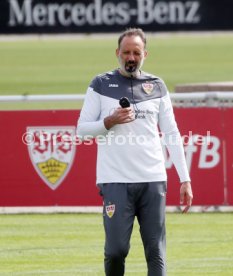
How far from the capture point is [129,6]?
31453 mm

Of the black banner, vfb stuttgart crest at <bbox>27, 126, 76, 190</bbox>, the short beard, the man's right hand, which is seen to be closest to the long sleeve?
the short beard

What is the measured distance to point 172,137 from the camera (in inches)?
344

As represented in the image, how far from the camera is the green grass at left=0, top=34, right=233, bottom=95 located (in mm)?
31328

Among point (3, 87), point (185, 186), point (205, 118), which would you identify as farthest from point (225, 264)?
point (3, 87)

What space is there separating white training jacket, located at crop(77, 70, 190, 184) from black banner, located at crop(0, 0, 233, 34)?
22500 millimetres

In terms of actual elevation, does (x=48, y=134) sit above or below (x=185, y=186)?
below

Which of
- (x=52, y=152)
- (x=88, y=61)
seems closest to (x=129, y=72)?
(x=52, y=152)

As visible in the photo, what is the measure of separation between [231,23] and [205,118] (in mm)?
17328

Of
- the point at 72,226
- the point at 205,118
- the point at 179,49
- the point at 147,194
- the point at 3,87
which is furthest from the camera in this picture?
the point at 179,49

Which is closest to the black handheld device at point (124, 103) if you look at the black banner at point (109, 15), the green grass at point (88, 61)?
the green grass at point (88, 61)

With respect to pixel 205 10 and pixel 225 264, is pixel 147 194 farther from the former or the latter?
pixel 205 10

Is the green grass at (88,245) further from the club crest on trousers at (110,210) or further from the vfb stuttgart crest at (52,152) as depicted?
the club crest on trousers at (110,210)

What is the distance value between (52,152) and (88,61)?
22.1m

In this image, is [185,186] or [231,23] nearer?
[185,186]
